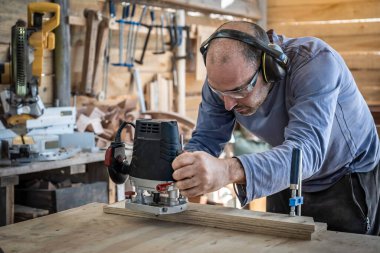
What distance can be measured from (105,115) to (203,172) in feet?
9.34

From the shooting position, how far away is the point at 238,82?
1.89 metres

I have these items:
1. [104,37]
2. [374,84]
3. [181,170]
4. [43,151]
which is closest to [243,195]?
[181,170]

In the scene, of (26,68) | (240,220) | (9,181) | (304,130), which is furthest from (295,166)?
(26,68)

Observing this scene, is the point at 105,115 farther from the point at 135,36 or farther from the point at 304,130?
the point at 304,130

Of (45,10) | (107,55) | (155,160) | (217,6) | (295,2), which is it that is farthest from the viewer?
(295,2)

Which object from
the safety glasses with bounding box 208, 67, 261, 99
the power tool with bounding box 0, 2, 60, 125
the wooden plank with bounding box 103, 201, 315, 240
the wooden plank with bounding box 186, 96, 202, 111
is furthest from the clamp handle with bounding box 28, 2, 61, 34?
the wooden plank with bounding box 186, 96, 202, 111

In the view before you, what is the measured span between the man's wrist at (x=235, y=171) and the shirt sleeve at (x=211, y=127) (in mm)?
604

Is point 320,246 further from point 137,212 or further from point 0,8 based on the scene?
point 0,8

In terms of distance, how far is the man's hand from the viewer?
5.56 feet

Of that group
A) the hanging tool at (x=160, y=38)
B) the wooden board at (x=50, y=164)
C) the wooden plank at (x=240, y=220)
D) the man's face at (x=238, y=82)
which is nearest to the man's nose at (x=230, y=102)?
the man's face at (x=238, y=82)

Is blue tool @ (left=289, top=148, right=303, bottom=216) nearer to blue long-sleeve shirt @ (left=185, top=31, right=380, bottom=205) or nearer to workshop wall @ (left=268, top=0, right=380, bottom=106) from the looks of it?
blue long-sleeve shirt @ (left=185, top=31, right=380, bottom=205)

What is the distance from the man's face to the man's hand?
273mm

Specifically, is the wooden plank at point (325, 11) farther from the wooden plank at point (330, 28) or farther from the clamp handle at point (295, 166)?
the clamp handle at point (295, 166)

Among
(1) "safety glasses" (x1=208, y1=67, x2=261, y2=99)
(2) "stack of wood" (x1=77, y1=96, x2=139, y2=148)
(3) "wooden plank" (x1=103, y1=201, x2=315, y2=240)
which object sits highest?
(1) "safety glasses" (x1=208, y1=67, x2=261, y2=99)
